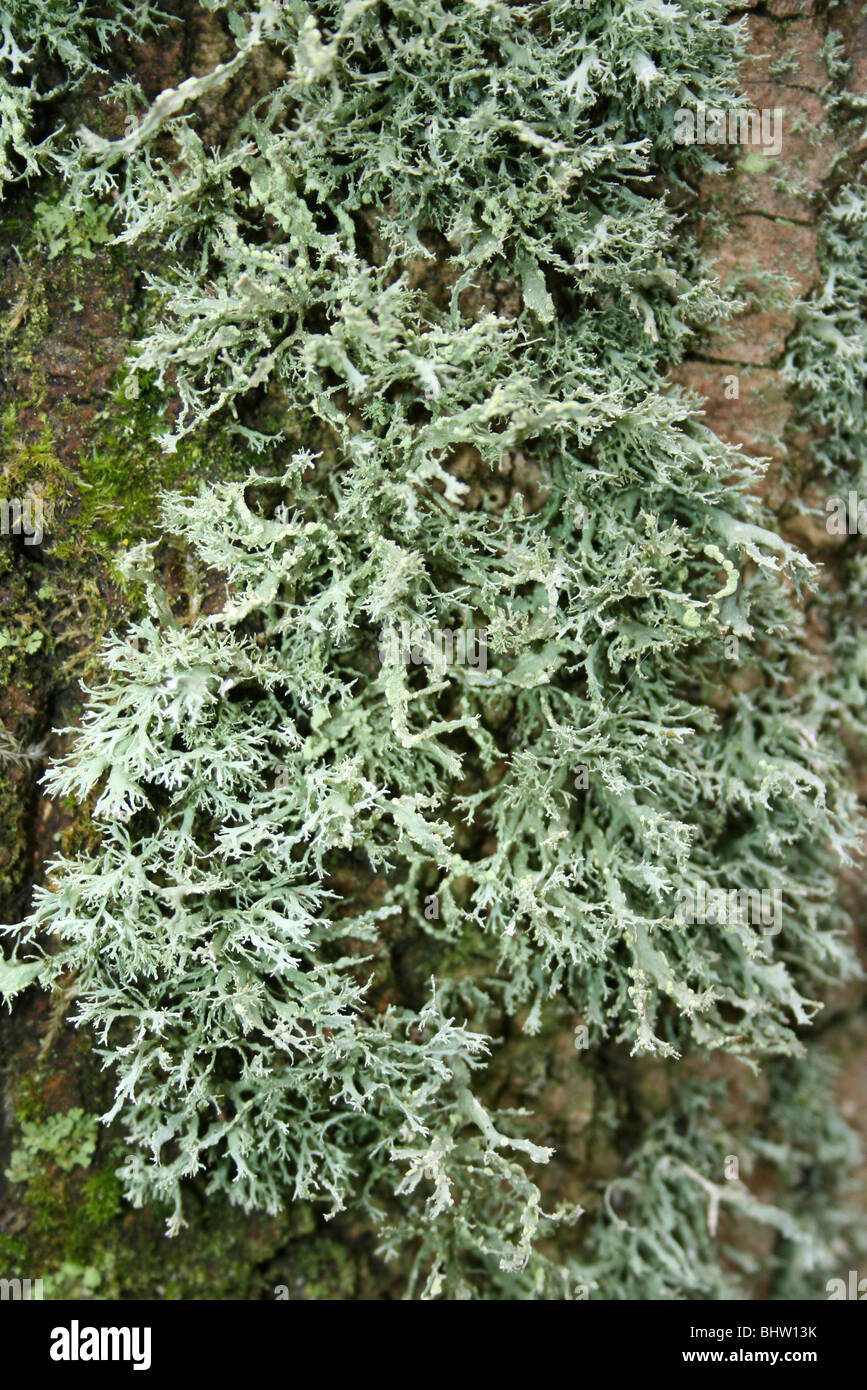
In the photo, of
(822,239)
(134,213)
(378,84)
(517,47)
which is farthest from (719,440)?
(134,213)

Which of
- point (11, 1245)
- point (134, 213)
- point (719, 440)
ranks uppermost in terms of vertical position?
point (134, 213)

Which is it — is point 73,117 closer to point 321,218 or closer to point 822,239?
point 321,218

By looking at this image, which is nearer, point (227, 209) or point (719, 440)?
point (227, 209)

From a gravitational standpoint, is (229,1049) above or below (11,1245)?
above
